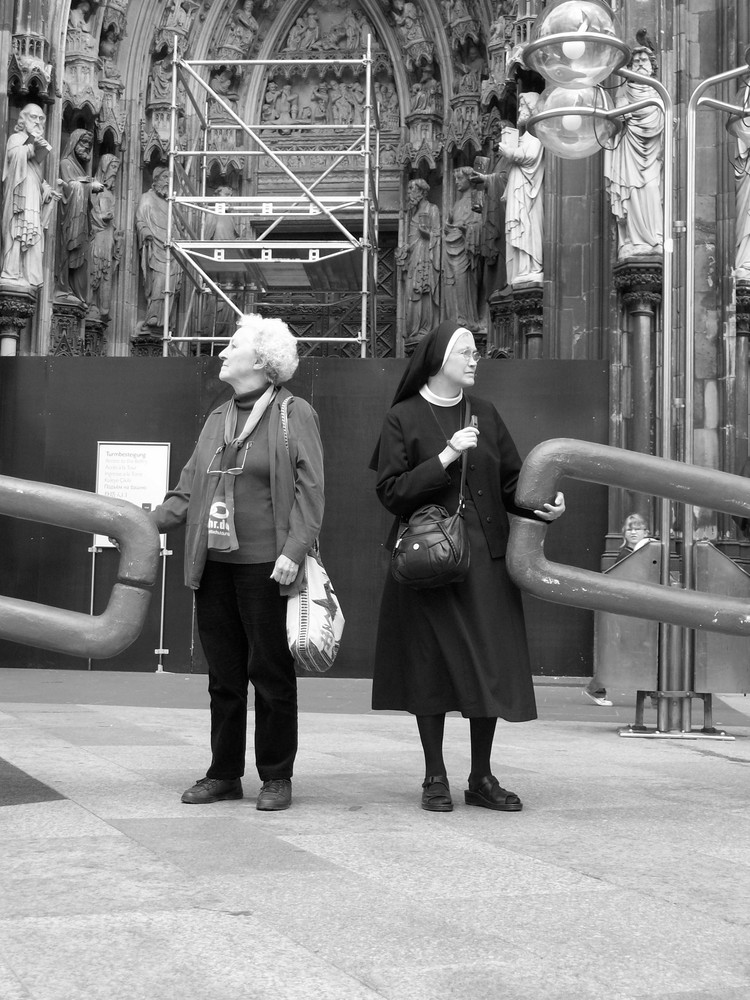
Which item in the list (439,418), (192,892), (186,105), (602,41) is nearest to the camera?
(192,892)

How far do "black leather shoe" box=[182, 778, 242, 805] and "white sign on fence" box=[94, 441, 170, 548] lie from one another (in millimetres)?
6626

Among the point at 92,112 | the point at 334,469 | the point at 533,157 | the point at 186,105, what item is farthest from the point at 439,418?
the point at 186,105

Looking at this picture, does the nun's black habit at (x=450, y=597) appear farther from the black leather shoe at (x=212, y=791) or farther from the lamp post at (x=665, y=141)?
the lamp post at (x=665, y=141)

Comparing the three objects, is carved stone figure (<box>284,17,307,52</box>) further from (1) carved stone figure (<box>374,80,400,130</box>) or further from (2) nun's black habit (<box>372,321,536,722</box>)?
(2) nun's black habit (<box>372,321,536,722</box>)

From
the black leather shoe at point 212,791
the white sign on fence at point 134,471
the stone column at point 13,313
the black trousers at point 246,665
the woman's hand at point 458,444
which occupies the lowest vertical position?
the black leather shoe at point 212,791

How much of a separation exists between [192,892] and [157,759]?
2468 mm

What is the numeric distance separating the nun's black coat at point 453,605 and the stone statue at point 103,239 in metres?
12.3

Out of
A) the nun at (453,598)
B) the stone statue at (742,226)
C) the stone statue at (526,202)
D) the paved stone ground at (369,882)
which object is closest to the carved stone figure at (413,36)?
the stone statue at (526,202)

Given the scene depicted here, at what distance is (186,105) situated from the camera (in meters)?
17.2

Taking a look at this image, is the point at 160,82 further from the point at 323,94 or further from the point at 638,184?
the point at 638,184

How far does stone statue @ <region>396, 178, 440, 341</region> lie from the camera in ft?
53.3

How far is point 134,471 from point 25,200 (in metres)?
4.65

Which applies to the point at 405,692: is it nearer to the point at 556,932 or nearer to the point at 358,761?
the point at 358,761

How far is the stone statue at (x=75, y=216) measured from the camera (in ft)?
50.0
